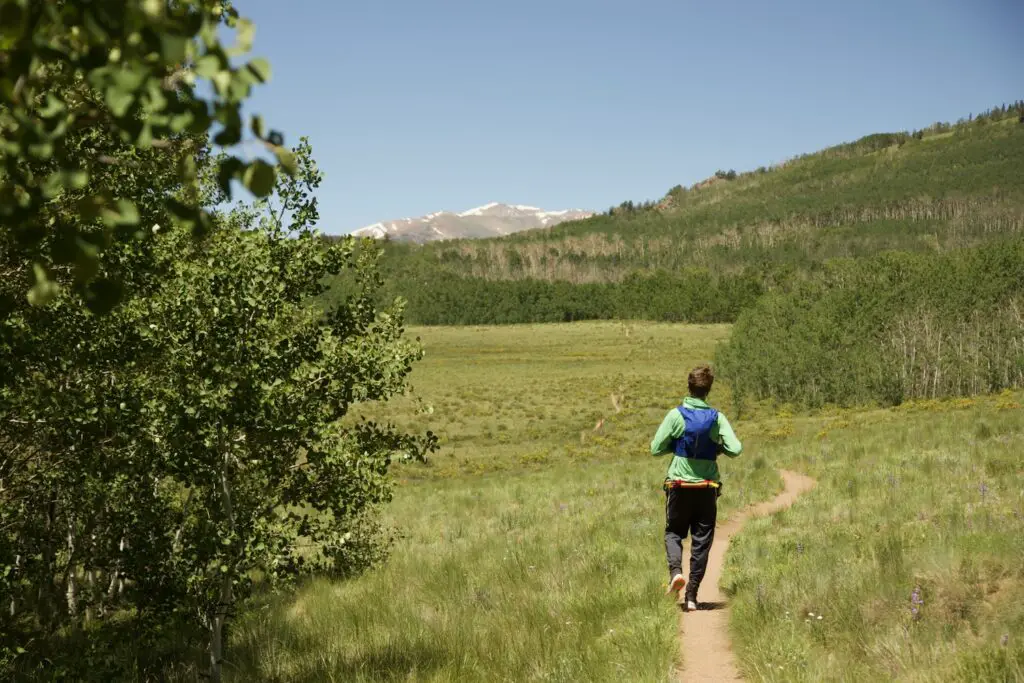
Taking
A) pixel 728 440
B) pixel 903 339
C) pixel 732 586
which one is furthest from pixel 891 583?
pixel 903 339

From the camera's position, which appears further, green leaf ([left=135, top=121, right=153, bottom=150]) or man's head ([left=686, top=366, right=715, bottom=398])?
man's head ([left=686, top=366, right=715, bottom=398])

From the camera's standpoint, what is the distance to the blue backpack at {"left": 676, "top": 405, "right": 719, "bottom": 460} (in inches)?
309

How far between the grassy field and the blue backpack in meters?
1.36

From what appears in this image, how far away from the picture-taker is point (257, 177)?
1.93 metres

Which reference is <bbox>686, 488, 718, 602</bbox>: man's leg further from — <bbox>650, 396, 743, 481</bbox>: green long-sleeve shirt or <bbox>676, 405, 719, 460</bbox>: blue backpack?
<bbox>676, 405, 719, 460</bbox>: blue backpack

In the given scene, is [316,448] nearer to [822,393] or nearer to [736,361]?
[822,393]

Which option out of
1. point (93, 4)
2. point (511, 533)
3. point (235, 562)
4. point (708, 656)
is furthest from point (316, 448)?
point (511, 533)

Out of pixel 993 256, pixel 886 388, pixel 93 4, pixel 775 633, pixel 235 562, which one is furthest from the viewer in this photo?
pixel 993 256

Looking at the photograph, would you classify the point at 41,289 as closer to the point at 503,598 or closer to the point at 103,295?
the point at 103,295

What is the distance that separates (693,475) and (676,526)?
59cm

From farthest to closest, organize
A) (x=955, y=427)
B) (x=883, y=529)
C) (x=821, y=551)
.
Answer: (x=955, y=427), (x=883, y=529), (x=821, y=551)

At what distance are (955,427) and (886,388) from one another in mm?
56634

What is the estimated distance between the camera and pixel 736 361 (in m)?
80.4

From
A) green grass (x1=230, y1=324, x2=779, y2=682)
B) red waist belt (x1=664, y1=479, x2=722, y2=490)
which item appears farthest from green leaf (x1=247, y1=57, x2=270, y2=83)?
red waist belt (x1=664, y1=479, x2=722, y2=490)
